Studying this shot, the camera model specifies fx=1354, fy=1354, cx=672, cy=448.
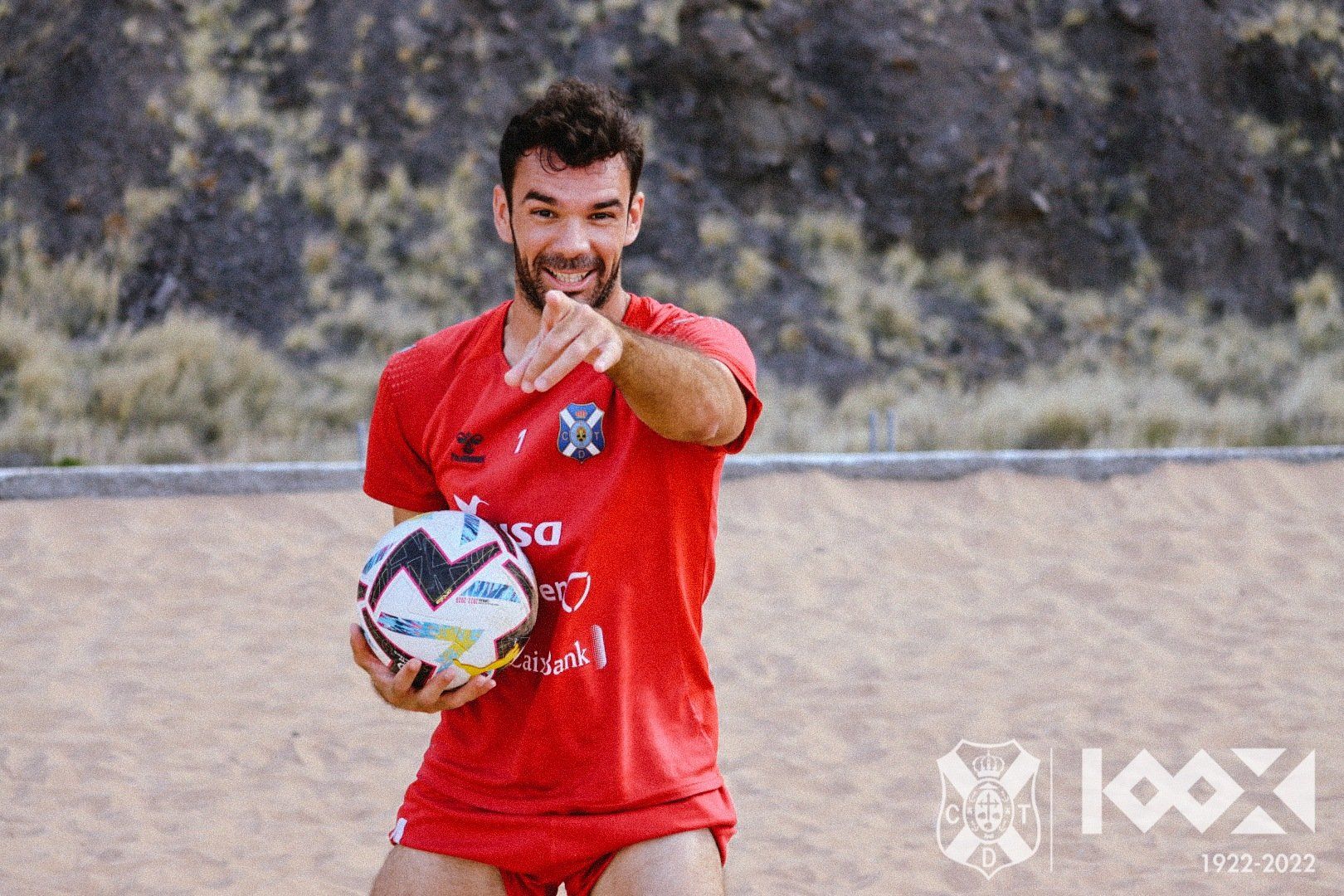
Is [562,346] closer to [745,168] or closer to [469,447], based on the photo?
[469,447]

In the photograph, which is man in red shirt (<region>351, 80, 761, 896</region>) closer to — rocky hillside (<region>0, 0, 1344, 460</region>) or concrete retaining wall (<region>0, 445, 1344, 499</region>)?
concrete retaining wall (<region>0, 445, 1344, 499</region>)

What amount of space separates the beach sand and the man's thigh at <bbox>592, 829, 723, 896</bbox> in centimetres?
198

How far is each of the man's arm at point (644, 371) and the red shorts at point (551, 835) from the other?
658 mm

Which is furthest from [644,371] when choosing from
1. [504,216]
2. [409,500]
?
[409,500]

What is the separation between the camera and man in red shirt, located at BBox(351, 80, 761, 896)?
2.35 meters

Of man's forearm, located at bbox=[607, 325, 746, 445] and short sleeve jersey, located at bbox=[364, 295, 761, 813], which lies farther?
short sleeve jersey, located at bbox=[364, 295, 761, 813]

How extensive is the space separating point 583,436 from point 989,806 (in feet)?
9.69

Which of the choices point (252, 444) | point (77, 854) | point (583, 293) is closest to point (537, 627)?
point (583, 293)

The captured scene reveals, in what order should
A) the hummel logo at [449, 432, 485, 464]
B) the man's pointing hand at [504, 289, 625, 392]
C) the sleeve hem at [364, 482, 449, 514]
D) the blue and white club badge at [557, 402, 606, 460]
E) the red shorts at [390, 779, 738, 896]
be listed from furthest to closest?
the sleeve hem at [364, 482, 449, 514], the hummel logo at [449, 432, 485, 464], the blue and white club badge at [557, 402, 606, 460], the red shorts at [390, 779, 738, 896], the man's pointing hand at [504, 289, 625, 392]

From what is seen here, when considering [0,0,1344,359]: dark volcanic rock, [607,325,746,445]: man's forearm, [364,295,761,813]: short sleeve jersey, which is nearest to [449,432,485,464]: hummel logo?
[364,295,761,813]: short sleeve jersey

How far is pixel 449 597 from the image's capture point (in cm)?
248

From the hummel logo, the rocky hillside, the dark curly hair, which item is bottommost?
the hummel logo

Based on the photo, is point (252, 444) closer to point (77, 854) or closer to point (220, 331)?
point (220, 331)

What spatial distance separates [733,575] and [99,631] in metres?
3.48
